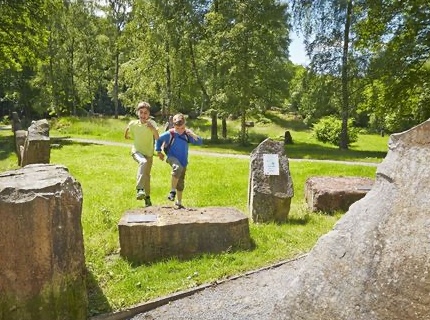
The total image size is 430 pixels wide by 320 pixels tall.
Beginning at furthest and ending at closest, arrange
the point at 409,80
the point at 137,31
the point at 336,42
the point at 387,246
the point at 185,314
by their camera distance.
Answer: the point at 137,31 < the point at 336,42 < the point at 409,80 < the point at 185,314 < the point at 387,246

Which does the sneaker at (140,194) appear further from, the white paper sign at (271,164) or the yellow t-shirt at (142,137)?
the white paper sign at (271,164)

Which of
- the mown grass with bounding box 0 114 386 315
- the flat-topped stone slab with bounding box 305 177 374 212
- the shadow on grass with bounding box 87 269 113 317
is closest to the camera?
the shadow on grass with bounding box 87 269 113 317

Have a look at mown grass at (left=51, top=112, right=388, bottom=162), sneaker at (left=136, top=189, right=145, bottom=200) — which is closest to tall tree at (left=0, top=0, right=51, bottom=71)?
mown grass at (left=51, top=112, right=388, bottom=162)

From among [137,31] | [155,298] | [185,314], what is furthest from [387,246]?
[137,31]

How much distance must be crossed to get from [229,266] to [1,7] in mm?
21593

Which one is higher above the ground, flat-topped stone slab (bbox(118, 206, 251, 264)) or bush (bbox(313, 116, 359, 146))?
bush (bbox(313, 116, 359, 146))

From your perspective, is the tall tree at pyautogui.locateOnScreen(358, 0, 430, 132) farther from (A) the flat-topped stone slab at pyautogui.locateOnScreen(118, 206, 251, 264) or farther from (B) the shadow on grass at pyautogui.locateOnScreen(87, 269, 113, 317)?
(B) the shadow on grass at pyautogui.locateOnScreen(87, 269, 113, 317)

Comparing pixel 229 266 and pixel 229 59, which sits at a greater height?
pixel 229 59

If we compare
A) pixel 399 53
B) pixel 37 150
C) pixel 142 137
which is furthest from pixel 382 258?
pixel 399 53

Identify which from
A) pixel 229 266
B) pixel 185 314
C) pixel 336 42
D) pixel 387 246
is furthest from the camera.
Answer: pixel 336 42

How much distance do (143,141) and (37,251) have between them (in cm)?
434

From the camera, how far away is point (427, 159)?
112 inches

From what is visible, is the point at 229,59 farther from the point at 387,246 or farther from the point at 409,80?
the point at 387,246

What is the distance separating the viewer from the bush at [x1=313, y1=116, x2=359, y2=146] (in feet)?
103
